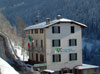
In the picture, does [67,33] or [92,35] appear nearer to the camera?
[67,33]

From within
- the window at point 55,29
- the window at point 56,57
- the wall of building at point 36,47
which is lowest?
the window at point 56,57

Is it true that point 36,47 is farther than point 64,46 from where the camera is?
Yes

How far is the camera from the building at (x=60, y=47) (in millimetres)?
39094

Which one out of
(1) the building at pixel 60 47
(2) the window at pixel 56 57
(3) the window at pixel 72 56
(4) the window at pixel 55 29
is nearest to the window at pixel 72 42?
(1) the building at pixel 60 47

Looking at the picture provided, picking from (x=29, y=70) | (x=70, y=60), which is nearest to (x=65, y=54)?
(x=70, y=60)

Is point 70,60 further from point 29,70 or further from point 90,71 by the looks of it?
point 29,70

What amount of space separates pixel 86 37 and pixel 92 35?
18.3 feet

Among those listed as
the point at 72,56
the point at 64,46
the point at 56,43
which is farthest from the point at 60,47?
the point at 72,56

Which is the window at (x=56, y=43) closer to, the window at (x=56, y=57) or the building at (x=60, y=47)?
the building at (x=60, y=47)

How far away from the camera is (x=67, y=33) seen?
134 feet

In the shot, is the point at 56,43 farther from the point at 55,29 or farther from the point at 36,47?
the point at 36,47

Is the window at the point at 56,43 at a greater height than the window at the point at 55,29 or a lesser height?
lesser

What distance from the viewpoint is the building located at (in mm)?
39094

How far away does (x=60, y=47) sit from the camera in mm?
39938
